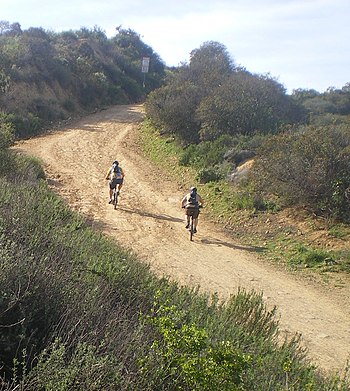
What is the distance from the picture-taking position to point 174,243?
12.4 m

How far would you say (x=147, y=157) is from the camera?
23.3 meters

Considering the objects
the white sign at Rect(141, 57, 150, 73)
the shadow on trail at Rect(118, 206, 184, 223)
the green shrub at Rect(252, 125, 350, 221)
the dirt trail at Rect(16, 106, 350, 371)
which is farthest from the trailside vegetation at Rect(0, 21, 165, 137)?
the green shrub at Rect(252, 125, 350, 221)

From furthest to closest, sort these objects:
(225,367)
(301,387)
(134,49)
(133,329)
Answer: (134,49) → (301,387) → (133,329) → (225,367)

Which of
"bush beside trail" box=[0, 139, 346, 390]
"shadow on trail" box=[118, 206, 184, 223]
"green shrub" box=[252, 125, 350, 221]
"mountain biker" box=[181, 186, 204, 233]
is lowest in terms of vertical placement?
"shadow on trail" box=[118, 206, 184, 223]

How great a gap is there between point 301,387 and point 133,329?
1752mm

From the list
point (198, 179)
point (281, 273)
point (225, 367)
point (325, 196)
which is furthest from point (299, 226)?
point (225, 367)

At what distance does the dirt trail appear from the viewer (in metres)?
8.59

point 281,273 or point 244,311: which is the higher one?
point 244,311

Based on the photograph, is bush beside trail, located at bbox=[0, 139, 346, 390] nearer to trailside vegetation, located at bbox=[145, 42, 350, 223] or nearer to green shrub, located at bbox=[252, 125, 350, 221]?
green shrub, located at bbox=[252, 125, 350, 221]

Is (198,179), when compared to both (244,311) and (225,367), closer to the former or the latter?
(244,311)

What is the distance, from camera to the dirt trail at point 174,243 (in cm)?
859

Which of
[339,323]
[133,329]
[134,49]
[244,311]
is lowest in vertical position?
[339,323]

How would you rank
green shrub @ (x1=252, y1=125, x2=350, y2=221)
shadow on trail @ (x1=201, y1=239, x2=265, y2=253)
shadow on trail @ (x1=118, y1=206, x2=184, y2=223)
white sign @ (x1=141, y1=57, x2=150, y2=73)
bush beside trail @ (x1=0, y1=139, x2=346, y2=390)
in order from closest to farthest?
1. bush beside trail @ (x1=0, y1=139, x2=346, y2=390)
2. shadow on trail @ (x1=201, y1=239, x2=265, y2=253)
3. green shrub @ (x1=252, y1=125, x2=350, y2=221)
4. shadow on trail @ (x1=118, y1=206, x2=184, y2=223)
5. white sign @ (x1=141, y1=57, x2=150, y2=73)

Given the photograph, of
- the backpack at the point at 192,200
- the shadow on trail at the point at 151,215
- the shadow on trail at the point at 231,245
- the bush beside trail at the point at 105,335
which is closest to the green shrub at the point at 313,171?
the shadow on trail at the point at 231,245
